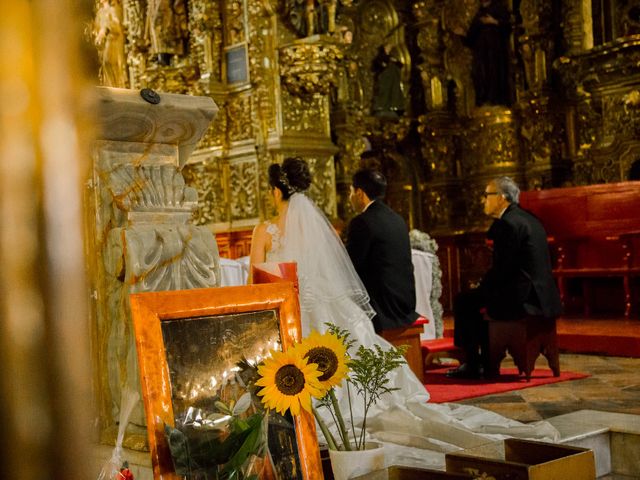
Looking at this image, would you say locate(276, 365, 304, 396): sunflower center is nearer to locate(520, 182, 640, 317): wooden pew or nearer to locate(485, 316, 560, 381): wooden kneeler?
locate(485, 316, 560, 381): wooden kneeler

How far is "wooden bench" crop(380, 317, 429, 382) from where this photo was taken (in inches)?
224

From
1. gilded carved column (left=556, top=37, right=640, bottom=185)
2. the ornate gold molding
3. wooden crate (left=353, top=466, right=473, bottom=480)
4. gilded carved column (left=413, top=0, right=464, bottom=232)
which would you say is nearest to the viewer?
wooden crate (left=353, top=466, right=473, bottom=480)

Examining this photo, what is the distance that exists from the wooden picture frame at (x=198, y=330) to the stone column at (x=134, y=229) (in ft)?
0.97

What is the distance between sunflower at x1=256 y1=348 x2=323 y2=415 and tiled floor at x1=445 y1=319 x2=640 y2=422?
2.62 metres

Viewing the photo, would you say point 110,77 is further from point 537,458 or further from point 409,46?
point 537,458

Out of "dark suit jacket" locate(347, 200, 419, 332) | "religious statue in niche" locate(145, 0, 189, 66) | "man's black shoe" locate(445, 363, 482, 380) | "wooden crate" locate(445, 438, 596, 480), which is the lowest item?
"man's black shoe" locate(445, 363, 482, 380)

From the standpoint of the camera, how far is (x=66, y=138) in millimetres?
202

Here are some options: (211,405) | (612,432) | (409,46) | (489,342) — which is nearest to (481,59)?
(409,46)

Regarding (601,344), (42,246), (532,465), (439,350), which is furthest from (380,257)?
(42,246)

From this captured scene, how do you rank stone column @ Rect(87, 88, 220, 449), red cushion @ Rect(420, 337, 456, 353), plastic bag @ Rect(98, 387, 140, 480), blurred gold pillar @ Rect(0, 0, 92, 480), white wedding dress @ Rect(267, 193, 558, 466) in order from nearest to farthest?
blurred gold pillar @ Rect(0, 0, 92, 480), plastic bag @ Rect(98, 387, 140, 480), stone column @ Rect(87, 88, 220, 449), white wedding dress @ Rect(267, 193, 558, 466), red cushion @ Rect(420, 337, 456, 353)

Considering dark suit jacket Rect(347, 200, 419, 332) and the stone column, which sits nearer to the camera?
the stone column

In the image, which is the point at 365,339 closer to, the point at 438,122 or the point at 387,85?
the point at 438,122

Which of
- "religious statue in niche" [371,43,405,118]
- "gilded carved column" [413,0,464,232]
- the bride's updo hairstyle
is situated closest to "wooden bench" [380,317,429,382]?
the bride's updo hairstyle

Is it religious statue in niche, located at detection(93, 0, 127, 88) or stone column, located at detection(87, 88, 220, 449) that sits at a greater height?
religious statue in niche, located at detection(93, 0, 127, 88)
